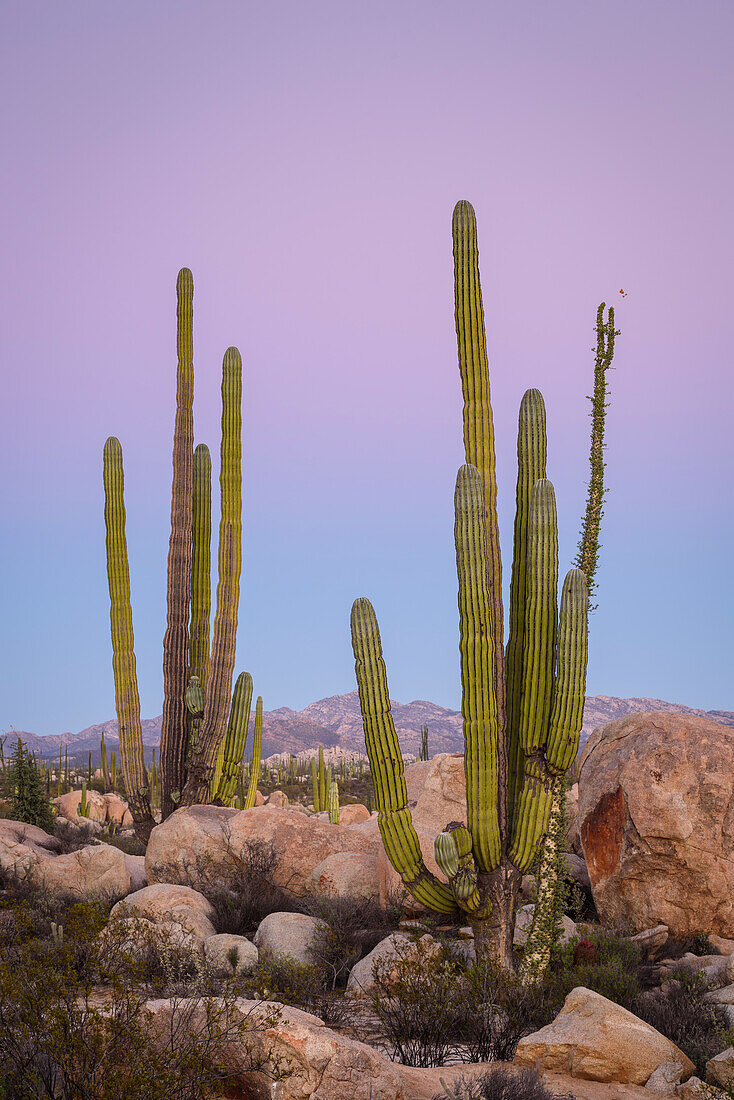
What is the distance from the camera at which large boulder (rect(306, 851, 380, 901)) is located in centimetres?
1010

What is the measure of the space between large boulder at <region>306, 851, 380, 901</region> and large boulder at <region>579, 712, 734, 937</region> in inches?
98.9

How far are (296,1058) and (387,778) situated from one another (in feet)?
10.6

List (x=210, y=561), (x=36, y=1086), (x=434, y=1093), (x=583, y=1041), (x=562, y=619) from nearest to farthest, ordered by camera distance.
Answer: (x=36, y=1086), (x=434, y=1093), (x=583, y=1041), (x=562, y=619), (x=210, y=561)

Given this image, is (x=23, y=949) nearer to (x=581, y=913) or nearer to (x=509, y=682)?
(x=509, y=682)

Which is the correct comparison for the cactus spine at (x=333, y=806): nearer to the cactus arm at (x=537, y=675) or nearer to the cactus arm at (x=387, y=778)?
the cactus arm at (x=387, y=778)

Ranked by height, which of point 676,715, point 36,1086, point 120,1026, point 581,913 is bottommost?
point 581,913

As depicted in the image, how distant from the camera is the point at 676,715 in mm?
10414

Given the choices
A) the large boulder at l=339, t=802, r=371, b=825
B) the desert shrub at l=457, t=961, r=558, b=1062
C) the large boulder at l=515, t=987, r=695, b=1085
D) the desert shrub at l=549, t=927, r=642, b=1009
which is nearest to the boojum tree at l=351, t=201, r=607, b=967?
the desert shrub at l=549, t=927, r=642, b=1009

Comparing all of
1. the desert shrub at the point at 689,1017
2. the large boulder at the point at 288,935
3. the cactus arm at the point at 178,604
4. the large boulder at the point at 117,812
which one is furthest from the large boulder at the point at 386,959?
the large boulder at the point at 117,812

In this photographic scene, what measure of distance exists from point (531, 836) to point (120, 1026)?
430 cm

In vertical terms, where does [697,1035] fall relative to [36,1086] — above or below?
below

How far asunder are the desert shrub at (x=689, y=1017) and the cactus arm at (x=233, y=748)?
743 centimetres

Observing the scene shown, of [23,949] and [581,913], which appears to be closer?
[23,949]

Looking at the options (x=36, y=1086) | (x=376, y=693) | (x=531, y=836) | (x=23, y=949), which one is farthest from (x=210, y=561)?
(x=36, y=1086)
